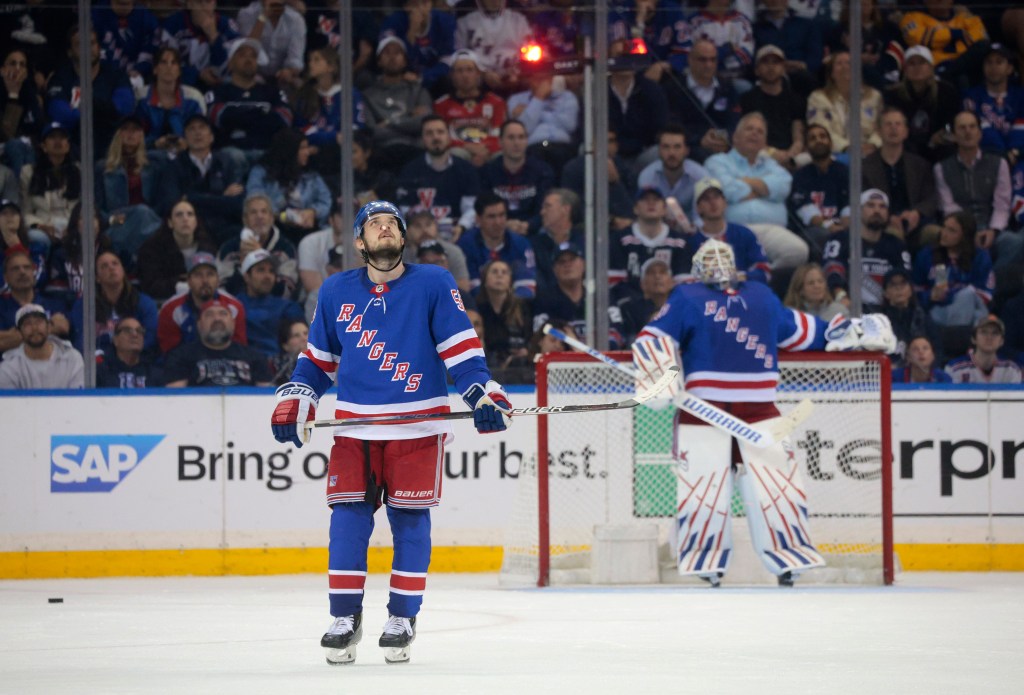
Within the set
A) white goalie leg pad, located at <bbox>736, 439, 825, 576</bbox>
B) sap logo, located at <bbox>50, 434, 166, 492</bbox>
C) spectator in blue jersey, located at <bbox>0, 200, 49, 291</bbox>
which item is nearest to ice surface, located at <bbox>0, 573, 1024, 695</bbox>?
white goalie leg pad, located at <bbox>736, 439, 825, 576</bbox>

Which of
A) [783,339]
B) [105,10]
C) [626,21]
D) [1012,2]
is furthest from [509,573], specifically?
[1012,2]

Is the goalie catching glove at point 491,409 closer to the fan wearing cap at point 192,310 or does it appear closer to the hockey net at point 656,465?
the hockey net at point 656,465

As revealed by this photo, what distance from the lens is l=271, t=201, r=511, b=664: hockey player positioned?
15.0 feet

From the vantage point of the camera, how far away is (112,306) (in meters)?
8.69

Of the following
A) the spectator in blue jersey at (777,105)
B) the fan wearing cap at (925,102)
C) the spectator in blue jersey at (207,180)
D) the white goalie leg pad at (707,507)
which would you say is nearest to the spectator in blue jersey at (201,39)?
the spectator in blue jersey at (207,180)

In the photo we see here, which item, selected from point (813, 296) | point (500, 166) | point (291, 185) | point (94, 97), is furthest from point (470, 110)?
point (813, 296)

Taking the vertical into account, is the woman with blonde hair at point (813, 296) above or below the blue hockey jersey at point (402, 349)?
above

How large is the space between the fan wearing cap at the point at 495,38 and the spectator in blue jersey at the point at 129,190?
1816mm

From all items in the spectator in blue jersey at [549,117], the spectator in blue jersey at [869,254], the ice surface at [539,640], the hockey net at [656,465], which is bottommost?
the ice surface at [539,640]

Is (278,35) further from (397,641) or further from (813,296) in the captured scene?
(397,641)

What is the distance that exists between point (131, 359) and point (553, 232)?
7.48 feet

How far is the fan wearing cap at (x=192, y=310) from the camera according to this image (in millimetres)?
8750

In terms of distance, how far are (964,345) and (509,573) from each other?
Result: 9.83 ft

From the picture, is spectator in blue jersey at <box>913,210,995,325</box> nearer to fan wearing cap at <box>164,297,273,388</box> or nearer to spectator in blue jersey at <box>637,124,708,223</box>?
spectator in blue jersey at <box>637,124,708,223</box>
